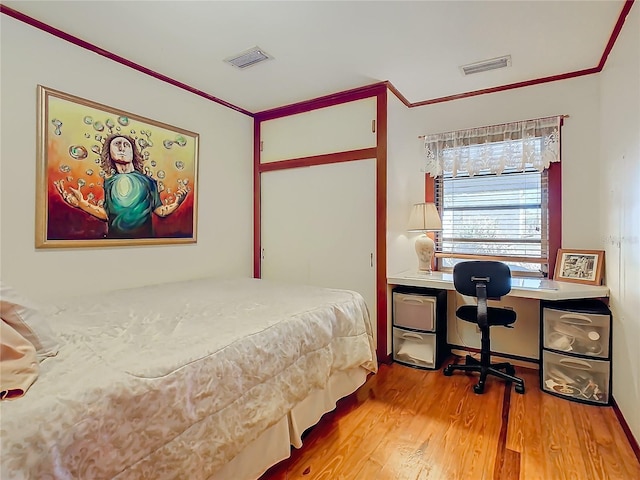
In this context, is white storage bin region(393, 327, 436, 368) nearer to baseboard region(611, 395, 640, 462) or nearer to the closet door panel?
the closet door panel

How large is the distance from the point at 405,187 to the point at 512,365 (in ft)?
6.00

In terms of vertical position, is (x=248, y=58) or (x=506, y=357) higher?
(x=248, y=58)

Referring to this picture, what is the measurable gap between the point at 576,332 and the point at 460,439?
1246 mm

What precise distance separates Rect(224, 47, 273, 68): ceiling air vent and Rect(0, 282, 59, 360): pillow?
79.7 inches

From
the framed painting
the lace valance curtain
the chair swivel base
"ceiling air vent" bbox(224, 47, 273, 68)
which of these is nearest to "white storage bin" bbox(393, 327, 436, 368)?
the chair swivel base

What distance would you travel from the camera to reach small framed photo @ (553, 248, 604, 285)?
260 cm

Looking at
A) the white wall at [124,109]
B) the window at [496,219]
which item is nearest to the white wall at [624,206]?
the window at [496,219]

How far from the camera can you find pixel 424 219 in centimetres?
314

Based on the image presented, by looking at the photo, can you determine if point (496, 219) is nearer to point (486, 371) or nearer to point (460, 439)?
point (486, 371)

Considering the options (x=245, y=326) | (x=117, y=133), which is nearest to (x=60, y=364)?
(x=245, y=326)

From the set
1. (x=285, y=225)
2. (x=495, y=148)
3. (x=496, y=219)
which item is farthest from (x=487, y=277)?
(x=285, y=225)

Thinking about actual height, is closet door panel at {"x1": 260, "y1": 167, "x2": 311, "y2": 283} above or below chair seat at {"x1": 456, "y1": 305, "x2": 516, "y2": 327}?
above

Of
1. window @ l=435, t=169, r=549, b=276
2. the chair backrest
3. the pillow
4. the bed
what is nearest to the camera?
the bed

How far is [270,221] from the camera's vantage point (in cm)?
371
